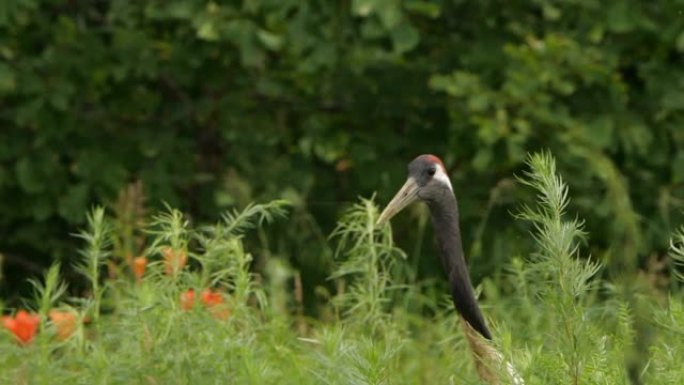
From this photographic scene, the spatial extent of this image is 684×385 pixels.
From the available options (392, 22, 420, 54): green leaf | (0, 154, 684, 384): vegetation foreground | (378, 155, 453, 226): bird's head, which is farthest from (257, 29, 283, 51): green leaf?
(378, 155, 453, 226): bird's head

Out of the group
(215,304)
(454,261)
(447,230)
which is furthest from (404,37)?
(215,304)

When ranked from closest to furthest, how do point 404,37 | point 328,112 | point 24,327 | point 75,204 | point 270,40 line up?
point 24,327 → point 404,37 → point 270,40 → point 75,204 → point 328,112

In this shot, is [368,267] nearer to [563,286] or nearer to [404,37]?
[563,286]

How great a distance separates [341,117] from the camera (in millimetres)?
8203

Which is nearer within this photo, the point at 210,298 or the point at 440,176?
the point at 210,298

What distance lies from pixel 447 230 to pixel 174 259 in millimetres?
836

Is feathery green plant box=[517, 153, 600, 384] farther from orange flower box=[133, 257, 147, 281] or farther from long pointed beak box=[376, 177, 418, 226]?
orange flower box=[133, 257, 147, 281]

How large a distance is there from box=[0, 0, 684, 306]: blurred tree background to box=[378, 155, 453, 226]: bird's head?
1.85 meters

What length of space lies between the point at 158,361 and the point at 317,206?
3.38m

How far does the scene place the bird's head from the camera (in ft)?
16.9

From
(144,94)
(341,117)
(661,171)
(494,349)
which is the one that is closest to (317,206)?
(341,117)

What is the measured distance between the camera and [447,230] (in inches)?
201

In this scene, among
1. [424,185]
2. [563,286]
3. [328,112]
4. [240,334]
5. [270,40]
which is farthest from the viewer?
[328,112]

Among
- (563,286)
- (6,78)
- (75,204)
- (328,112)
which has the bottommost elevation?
(75,204)
